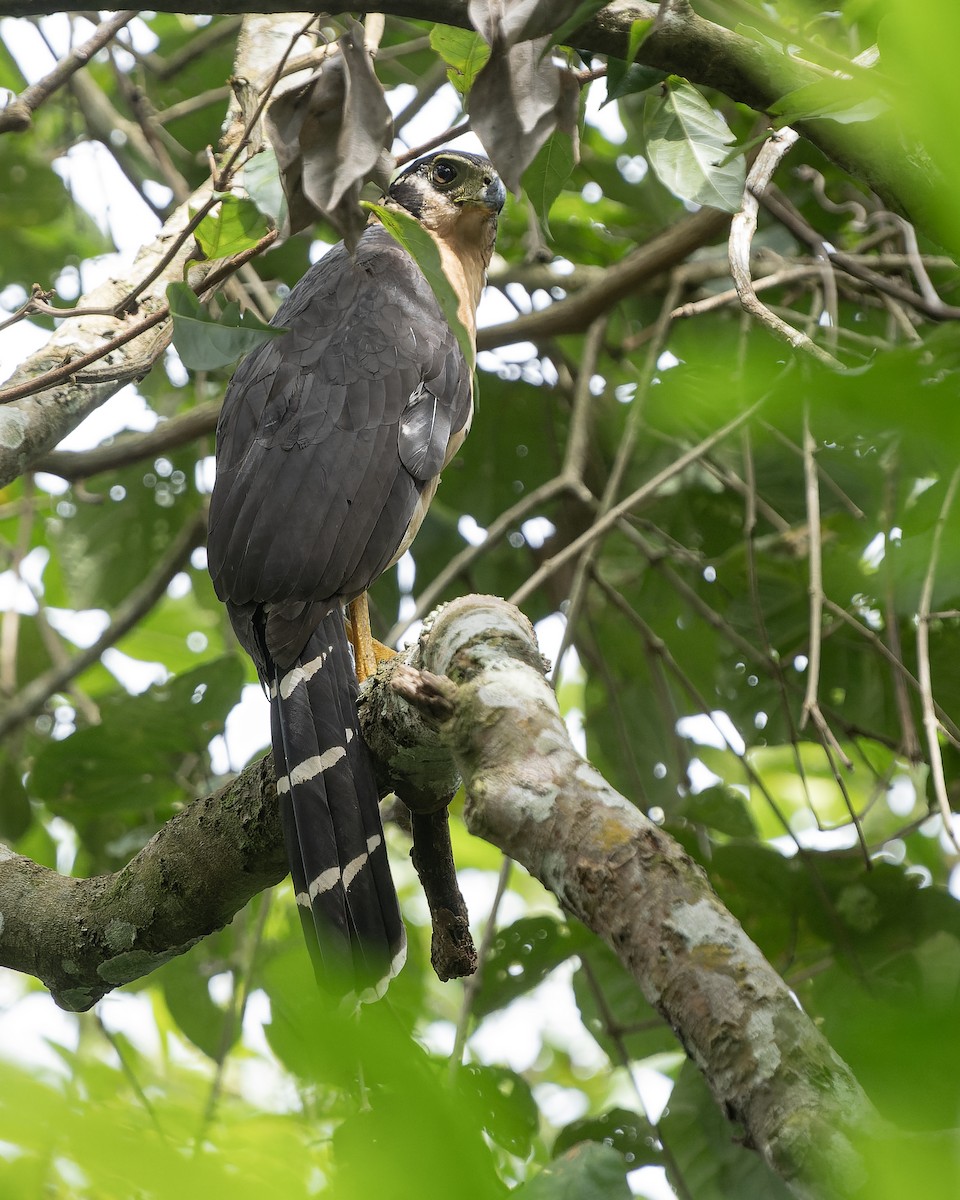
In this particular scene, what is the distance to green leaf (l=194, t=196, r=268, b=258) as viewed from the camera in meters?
1.98

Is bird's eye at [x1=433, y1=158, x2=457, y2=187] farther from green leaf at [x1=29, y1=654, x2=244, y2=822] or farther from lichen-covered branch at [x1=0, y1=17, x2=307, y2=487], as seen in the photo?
green leaf at [x1=29, y1=654, x2=244, y2=822]

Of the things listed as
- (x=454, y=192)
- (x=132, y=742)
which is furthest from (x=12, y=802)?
(x=454, y=192)

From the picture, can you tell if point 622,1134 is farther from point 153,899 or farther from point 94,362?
point 94,362

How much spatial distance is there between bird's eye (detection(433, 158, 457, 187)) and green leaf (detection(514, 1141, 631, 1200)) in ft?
11.6

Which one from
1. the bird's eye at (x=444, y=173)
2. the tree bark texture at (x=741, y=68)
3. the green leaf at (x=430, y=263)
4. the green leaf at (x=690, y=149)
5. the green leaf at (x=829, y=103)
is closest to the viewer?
the green leaf at (x=829, y=103)

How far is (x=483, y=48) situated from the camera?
1957mm

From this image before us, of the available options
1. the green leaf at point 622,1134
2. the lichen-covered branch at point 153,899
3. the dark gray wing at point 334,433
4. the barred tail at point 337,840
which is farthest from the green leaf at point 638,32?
the green leaf at point 622,1134

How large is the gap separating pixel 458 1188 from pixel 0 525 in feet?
17.4

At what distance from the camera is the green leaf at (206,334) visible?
65.2 inches

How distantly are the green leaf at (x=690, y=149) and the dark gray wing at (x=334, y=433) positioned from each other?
962mm

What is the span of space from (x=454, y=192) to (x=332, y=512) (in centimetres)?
181

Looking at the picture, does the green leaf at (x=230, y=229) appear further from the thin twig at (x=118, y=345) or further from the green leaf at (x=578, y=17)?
the green leaf at (x=578, y=17)

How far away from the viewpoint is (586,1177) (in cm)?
114

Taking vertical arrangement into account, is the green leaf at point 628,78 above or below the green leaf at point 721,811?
above
